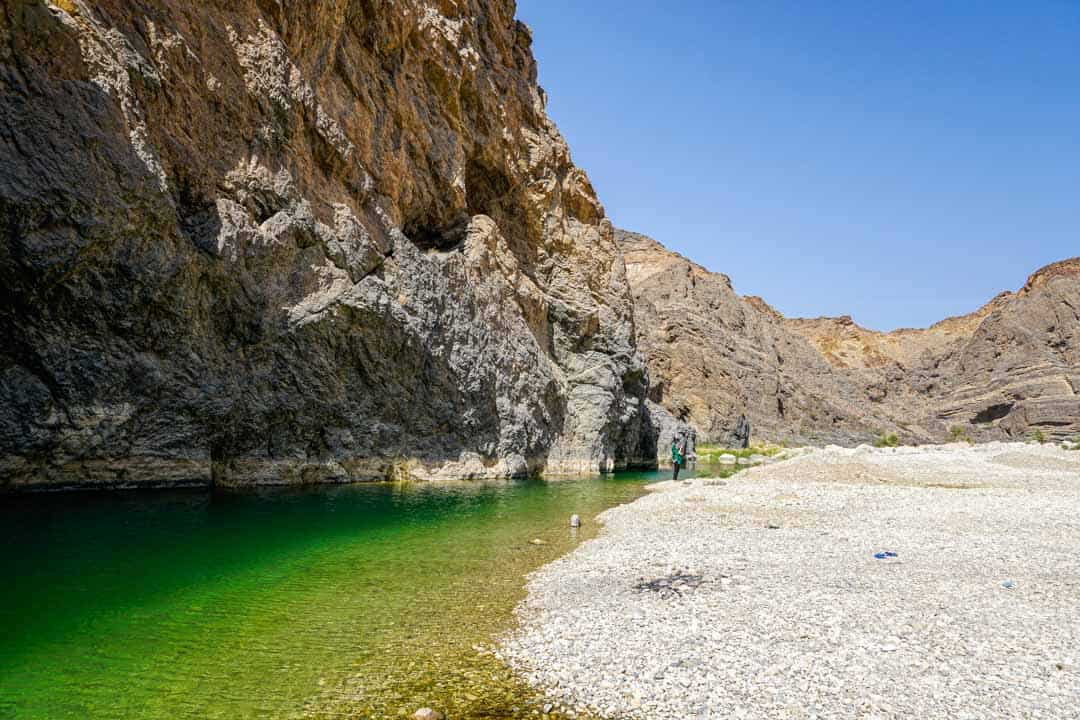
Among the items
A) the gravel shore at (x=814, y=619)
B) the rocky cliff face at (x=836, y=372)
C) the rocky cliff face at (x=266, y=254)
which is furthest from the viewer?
the rocky cliff face at (x=836, y=372)

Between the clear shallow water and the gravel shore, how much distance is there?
1033 mm

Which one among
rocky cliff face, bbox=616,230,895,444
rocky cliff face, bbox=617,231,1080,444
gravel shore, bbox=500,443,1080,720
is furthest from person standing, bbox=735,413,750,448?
gravel shore, bbox=500,443,1080,720

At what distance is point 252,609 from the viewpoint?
9.70 m

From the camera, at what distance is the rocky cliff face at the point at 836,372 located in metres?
82.8

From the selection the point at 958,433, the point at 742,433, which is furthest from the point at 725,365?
the point at 958,433

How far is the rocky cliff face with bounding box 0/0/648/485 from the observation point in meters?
19.2

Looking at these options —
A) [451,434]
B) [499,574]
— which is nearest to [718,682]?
[499,574]

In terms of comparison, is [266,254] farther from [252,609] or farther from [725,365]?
[725,365]

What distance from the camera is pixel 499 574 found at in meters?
12.3

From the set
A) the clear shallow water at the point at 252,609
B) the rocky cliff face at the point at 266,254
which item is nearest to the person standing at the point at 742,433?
the rocky cliff face at the point at 266,254

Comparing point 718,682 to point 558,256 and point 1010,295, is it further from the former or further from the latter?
point 1010,295

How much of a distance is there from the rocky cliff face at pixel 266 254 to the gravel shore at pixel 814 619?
55.2 ft

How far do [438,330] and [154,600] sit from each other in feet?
78.4

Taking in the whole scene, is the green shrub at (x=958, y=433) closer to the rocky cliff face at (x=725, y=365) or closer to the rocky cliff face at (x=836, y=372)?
the rocky cliff face at (x=836, y=372)
